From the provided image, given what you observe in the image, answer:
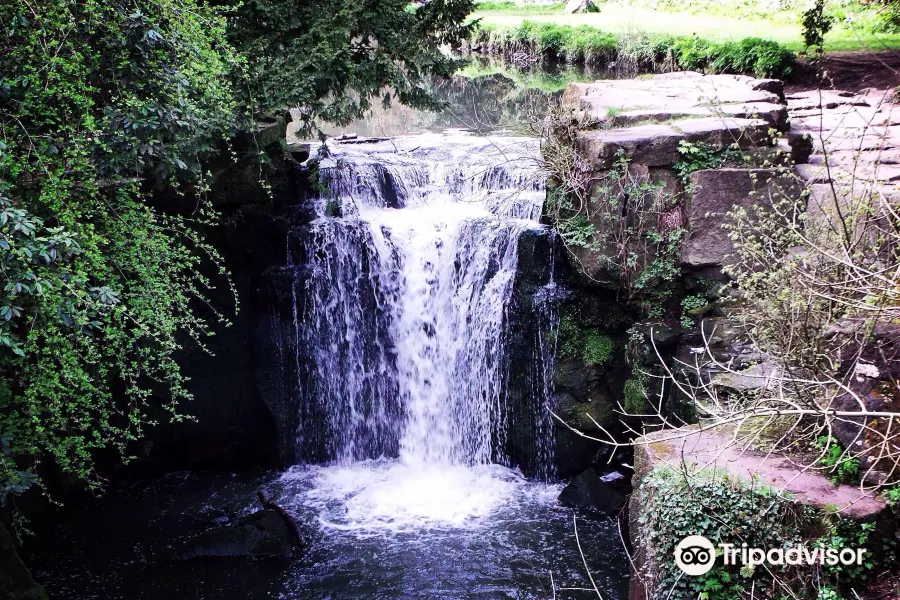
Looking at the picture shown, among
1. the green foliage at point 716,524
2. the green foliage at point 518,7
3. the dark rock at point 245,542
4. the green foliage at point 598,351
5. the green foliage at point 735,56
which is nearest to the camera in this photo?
the green foliage at point 716,524

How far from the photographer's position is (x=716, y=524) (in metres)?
5.27

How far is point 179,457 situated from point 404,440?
299 centimetres

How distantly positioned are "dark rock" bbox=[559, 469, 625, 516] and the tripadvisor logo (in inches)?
111

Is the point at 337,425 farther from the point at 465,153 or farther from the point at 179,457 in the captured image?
the point at 465,153

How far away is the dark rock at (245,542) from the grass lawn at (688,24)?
24.1 ft

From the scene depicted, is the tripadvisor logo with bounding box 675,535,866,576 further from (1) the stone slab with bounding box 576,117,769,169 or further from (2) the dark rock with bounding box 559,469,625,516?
(1) the stone slab with bounding box 576,117,769,169

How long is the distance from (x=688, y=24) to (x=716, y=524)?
17166 millimetres

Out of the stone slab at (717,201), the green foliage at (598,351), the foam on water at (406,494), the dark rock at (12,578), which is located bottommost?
the foam on water at (406,494)

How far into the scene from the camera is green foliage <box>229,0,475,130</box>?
812cm

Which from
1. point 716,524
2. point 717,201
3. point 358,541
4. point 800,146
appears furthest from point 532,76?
point 716,524

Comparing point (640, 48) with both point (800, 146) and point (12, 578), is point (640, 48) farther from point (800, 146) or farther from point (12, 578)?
point (12, 578)

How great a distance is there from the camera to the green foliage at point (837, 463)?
17.4 feet

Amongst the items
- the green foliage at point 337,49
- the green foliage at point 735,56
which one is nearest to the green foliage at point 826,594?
the green foliage at point 337,49

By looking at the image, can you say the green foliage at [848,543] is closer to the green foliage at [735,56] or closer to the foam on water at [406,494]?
the foam on water at [406,494]
